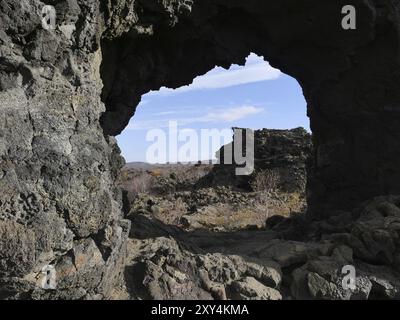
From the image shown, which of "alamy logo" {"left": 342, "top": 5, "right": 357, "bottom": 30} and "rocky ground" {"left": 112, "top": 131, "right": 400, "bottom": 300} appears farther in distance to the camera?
"alamy logo" {"left": 342, "top": 5, "right": 357, "bottom": 30}

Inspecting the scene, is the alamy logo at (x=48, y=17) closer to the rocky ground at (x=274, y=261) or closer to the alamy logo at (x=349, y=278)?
the rocky ground at (x=274, y=261)

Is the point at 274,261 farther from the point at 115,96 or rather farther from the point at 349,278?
the point at 115,96

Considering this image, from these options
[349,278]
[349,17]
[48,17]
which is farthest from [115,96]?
[349,278]

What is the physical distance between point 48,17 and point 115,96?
2985 mm

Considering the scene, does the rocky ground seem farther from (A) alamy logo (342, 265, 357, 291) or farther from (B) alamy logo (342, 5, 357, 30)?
(B) alamy logo (342, 5, 357, 30)

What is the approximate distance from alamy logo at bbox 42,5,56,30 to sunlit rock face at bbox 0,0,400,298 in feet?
0.23

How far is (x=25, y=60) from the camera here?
4691 mm

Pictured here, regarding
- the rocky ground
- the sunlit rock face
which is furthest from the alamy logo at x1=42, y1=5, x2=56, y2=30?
the rocky ground

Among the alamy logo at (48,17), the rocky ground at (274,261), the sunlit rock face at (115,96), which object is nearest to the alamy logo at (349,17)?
the sunlit rock face at (115,96)

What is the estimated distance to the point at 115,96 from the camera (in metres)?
7.83

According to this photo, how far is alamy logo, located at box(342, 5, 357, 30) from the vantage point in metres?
7.39

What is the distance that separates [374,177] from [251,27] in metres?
3.33

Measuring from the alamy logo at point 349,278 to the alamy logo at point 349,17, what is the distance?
3798mm
